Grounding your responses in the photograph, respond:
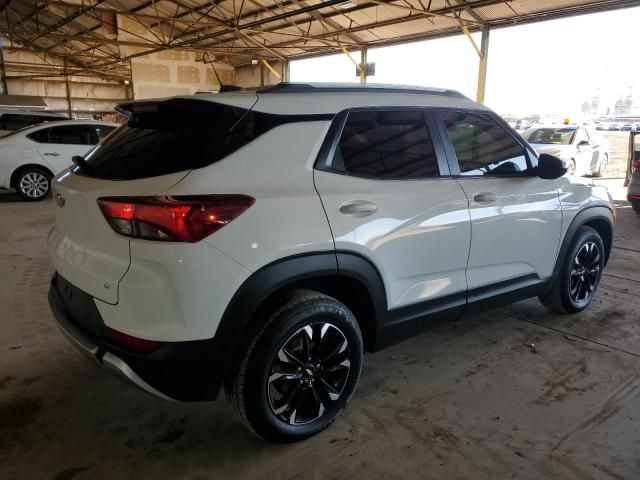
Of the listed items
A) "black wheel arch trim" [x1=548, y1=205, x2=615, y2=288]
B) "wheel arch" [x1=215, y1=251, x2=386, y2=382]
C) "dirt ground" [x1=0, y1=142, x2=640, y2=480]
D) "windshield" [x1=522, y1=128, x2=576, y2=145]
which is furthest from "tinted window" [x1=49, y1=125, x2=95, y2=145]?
"windshield" [x1=522, y1=128, x2=576, y2=145]

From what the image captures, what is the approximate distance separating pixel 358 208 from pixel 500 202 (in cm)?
110

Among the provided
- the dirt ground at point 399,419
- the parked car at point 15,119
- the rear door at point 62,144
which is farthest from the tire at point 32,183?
the dirt ground at point 399,419

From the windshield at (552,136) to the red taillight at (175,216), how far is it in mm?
11619

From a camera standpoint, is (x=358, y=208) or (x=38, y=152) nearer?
(x=358, y=208)

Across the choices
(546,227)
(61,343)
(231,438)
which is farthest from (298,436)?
(546,227)

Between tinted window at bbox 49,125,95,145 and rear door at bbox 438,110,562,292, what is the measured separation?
27.4 feet

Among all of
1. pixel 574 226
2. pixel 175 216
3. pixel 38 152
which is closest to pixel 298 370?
pixel 175 216

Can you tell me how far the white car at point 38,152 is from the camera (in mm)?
8461

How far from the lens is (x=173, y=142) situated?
2.04 m

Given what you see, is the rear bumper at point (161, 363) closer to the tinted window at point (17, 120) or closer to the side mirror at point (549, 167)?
the side mirror at point (549, 167)

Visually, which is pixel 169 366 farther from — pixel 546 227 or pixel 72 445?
pixel 546 227

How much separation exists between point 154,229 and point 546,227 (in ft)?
8.27

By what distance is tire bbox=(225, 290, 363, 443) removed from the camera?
203 centimetres

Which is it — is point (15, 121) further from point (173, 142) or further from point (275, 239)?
point (275, 239)
